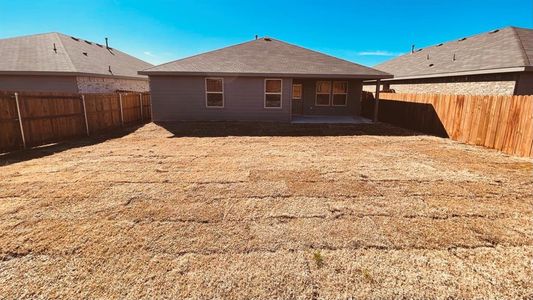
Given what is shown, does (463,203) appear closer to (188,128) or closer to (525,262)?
(525,262)

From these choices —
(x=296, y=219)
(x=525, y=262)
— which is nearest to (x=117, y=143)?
(x=296, y=219)

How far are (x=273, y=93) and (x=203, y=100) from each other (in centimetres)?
369

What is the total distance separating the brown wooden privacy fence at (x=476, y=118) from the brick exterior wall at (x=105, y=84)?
691 inches

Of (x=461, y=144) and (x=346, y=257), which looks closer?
(x=346, y=257)

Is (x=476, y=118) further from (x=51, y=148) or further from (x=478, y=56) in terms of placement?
(x=51, y=148)

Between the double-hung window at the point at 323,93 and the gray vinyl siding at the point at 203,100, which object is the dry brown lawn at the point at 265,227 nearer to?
the gray vinyl siding at the point at 203,100

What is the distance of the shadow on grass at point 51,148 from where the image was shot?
23.4 feet

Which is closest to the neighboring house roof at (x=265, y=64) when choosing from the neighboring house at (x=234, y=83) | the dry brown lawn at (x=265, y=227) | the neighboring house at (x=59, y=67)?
the neighboring house at (x=234, y=83)

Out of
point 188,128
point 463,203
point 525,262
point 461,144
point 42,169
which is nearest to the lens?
point 525,262

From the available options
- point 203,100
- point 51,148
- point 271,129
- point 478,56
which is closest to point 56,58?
point 203,100

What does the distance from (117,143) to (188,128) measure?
3556mm

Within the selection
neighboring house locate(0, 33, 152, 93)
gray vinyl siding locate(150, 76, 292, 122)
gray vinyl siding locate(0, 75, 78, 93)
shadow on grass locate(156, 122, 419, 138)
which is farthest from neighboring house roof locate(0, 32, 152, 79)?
shadow on grass locate(156, 122, 419, 138)

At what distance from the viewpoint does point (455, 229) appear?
3658 mm

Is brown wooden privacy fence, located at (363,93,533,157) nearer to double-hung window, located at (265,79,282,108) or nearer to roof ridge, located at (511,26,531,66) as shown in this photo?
roof ridge, located at (511,26,531,66)
